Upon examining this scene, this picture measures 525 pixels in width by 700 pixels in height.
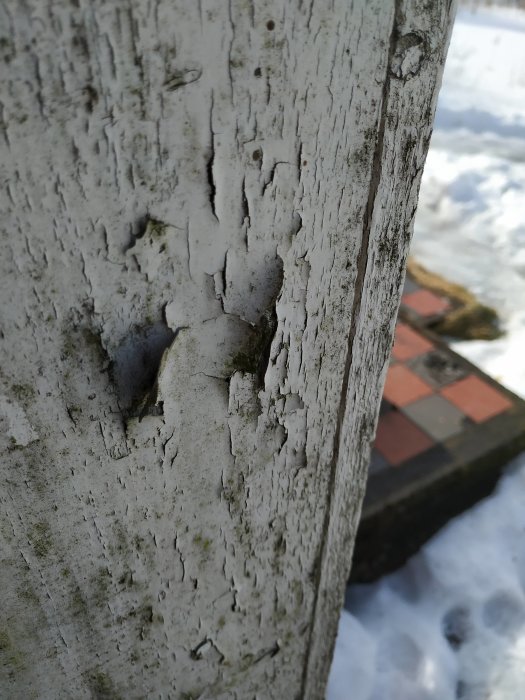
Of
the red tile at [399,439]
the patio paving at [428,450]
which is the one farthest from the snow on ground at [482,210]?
the red tile at [399,439]

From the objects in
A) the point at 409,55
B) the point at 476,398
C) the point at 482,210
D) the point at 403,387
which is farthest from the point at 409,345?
the point at 482,210

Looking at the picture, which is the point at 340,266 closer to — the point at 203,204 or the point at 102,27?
the point at 203,204

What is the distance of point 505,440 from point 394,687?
99 centimetres

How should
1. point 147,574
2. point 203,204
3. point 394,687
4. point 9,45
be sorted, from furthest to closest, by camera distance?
point 394,687, point 147,574, point 203,204, point 9,45

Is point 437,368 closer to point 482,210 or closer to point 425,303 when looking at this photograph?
point 425,303

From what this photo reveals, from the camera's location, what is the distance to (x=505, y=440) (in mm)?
2102

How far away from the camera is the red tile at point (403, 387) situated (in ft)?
7.55

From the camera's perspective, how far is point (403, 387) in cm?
237

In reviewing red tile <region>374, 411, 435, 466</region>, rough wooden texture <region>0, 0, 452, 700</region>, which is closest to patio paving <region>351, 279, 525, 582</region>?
red tile <region>374, 411, 435, 466</region>

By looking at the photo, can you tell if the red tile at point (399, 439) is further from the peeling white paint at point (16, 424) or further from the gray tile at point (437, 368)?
the peeling white paint at point (16, 424)

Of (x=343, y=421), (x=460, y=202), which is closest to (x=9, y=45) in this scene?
(x=343, y=421)

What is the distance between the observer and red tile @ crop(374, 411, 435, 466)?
200cm

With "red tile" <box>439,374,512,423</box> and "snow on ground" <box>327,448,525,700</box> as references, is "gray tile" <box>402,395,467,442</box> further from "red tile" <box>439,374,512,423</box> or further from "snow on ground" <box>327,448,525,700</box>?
"snow on ground" <box>327,448,525,700</box>

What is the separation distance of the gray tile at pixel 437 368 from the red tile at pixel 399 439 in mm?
313
